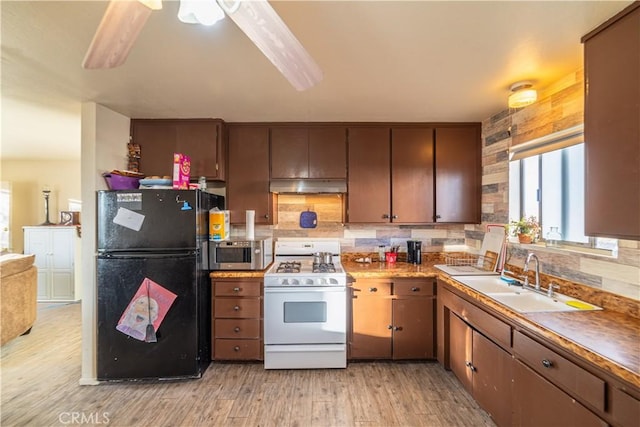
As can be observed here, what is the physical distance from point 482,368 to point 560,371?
69 cm

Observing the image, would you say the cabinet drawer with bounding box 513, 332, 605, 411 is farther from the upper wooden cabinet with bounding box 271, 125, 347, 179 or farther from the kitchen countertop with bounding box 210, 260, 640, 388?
the upper wooden cabinet with bounding box 271, 125, 347, 179

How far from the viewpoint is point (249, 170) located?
2816 millimetres

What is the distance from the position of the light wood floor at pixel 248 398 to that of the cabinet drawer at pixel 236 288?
0.67m

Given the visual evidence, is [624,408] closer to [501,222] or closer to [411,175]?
[501,222]

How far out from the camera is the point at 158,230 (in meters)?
2.27

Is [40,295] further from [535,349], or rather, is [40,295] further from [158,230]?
[535,349]

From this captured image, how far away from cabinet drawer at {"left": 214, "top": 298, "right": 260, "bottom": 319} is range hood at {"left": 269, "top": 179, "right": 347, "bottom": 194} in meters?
1.08

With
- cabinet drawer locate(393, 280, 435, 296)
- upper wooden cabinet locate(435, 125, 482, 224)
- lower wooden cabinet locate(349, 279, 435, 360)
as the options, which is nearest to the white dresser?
lower wooden cabinet locate(349, 279, 435, 360)

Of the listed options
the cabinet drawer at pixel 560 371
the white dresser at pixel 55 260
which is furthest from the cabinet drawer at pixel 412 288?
the white dresser at pixel 55 260

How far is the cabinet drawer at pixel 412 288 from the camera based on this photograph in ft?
8.31

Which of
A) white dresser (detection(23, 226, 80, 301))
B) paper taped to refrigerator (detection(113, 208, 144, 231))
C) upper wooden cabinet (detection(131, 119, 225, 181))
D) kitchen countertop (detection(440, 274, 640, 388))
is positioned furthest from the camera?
white dresser (detection(23, 226, 80, 301))

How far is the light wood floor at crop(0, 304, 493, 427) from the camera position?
1.92 meters

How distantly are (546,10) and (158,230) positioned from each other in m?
2.77

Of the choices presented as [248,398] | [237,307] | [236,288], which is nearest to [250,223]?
[236,288]
